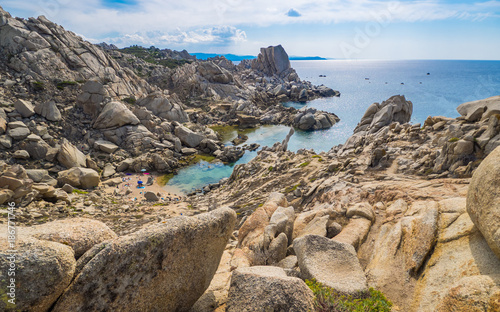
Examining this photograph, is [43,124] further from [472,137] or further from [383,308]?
[472,137]

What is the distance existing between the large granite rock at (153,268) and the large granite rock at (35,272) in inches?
10.6

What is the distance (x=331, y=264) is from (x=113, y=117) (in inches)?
1825

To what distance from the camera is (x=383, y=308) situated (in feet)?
20.7

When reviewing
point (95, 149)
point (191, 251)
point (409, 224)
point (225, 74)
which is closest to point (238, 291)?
point (191, 251)

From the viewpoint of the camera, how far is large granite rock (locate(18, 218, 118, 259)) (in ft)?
18.2

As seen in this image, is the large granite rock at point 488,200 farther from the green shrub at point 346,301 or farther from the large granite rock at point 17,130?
the large granite rock at point 17,130

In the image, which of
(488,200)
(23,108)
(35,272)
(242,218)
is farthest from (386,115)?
(23,108)

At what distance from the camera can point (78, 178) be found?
29.9 m

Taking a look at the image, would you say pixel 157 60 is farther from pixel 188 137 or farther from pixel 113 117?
pixel 188 137

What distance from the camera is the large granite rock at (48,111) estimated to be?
39688mm

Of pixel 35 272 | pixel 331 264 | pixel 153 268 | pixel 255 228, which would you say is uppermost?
pixel 35 272

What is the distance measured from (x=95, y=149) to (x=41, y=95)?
1530 cm

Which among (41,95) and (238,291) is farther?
(41,95)

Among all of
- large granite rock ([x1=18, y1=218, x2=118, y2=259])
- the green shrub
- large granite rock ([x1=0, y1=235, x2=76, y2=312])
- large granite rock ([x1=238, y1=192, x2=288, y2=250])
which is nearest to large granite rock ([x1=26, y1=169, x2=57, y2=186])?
large granite rock ([x1=238, y1=192, x2=288, y2=250])
